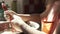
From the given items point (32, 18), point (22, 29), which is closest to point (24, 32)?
point (22, 29)

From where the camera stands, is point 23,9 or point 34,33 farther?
point 23,9

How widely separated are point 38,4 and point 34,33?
1.00 ft

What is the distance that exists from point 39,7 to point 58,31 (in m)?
0.34

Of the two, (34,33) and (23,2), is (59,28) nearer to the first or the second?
(34,33)

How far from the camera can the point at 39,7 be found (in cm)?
55

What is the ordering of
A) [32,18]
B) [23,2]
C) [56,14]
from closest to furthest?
[56,14]
[32,18]
[23,2]

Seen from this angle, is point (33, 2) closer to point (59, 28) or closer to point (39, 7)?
point (39, 7)

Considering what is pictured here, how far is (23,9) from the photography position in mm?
608

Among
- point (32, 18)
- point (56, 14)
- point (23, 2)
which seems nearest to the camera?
point (56, 14)

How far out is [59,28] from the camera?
8.7 inches

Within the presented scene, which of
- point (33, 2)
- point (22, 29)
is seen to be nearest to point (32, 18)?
point (33, 2)

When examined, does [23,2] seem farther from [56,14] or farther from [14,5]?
[56,14]

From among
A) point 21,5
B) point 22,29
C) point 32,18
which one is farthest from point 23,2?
point 22,29

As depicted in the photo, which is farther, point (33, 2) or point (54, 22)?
point (33, 2)
